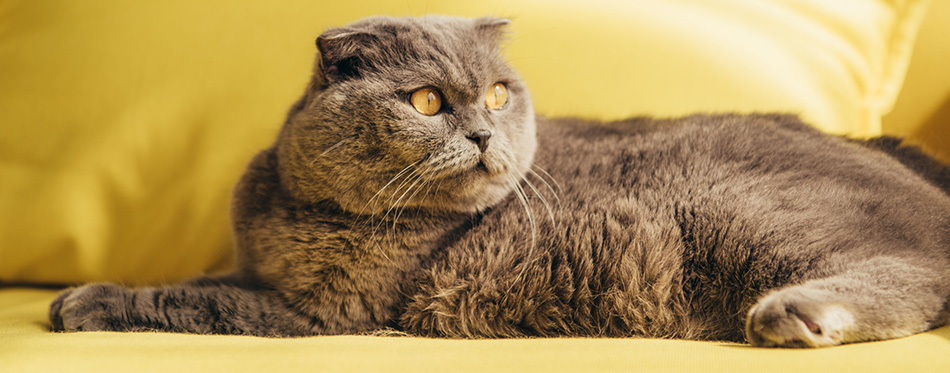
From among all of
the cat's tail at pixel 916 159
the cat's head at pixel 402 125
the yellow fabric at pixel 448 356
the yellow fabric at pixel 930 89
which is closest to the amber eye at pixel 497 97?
the cat's head at pixel 402 125

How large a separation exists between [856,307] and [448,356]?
20.5 inches

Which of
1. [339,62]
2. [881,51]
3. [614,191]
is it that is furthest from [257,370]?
[881,51]

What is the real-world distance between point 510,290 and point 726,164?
16.3 inches

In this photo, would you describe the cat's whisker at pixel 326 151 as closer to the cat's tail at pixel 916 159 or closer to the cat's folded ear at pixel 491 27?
the cat's folded ear at pixel 491 27

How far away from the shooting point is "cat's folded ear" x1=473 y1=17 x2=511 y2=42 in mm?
1163

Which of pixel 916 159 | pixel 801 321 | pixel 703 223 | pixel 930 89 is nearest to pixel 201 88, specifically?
pixel 703 223

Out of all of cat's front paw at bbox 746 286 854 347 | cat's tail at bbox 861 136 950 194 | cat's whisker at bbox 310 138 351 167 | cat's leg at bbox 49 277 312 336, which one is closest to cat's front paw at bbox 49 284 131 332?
cat's leg at bbox 49 277 312 336

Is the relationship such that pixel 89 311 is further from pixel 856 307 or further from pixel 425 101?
pixel 856 307

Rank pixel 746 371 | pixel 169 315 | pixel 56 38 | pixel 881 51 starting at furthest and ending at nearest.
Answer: pixel 881 51 → pixel 56 38 → pixel 169 315 → pixel 746 371

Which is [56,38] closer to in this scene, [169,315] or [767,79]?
[169,315]

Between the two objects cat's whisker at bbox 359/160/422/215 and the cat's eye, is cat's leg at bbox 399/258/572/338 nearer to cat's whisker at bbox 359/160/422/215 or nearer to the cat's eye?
cat's whisker at bbox 359/160/422/215

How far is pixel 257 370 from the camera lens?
77 cm

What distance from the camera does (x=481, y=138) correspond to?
3.33 feet

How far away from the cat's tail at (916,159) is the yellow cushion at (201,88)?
0.18 meters
